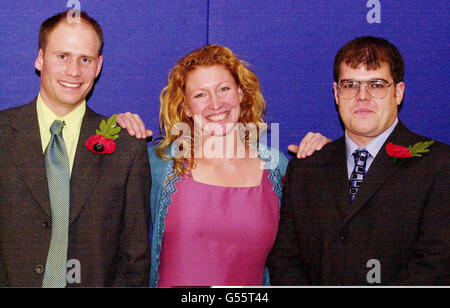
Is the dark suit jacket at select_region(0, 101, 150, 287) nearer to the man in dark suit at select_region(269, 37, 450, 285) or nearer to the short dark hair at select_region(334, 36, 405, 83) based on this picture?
the man in dark suit at select_region(269, 37, 450, 285)

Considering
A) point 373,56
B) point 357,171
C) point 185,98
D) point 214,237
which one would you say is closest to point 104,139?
point 185,98

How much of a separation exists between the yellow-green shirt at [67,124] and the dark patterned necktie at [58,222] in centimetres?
8

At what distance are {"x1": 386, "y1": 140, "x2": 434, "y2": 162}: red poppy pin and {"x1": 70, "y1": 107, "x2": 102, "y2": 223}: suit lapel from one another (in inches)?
47.1

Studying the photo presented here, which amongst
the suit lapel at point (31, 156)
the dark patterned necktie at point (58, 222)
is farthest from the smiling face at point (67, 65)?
the dark patterned necktie at point (58, 222)

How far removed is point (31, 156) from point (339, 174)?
4.14 feet

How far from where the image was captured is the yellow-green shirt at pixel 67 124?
2246 millimetres

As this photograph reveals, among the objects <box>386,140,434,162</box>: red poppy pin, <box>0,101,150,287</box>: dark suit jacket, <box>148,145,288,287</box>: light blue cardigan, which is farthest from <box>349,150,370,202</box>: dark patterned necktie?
<box>0,101,150,287</box>: dark suit jacket

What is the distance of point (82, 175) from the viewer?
2.19 metres

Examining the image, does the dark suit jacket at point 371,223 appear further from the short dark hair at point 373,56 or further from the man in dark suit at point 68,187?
the man in dark suit at point 68,187

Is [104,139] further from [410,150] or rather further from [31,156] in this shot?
[410,150]

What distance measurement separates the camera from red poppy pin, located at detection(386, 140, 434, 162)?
84.4 inches

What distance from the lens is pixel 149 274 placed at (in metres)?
2.35

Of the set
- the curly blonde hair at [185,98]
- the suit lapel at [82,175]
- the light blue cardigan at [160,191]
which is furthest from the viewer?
the curly blonde hair at [185,98]
